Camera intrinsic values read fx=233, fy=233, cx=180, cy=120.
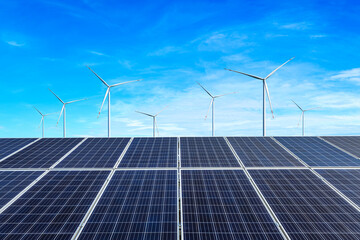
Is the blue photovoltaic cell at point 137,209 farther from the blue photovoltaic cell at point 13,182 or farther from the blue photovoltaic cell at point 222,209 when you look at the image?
the blue photovoltaic cell at point 13,182

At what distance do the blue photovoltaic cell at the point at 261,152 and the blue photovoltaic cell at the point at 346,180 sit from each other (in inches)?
93.4

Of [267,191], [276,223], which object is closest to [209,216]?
[276,223]

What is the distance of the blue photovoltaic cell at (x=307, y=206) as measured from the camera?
13938mm

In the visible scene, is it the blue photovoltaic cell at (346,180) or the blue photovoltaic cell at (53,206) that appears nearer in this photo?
the blue photovoltaic cell at (53,206)

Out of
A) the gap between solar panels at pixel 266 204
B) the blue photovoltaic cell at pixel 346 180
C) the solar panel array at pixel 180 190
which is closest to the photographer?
the gap between solar panels at pixel 266 204

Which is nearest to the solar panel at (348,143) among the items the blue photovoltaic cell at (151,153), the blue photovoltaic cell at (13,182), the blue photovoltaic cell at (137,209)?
the blue photovoltaic cell at (151,153)

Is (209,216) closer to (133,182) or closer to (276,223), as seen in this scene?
(276,223)

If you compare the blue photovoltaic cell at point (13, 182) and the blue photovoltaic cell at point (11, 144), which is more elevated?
the blue photovoltaic cell at point (11, 144)

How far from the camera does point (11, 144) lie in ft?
88.6

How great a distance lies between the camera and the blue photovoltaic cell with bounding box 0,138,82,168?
21.9 m

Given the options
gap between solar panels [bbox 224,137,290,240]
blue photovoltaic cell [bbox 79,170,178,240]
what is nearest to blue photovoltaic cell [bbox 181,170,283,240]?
gap between solar panels [bbox 224,137,290,240]

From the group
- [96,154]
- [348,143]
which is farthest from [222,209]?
[348,143]

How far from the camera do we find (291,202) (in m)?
16.3

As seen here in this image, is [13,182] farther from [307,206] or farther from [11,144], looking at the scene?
[307,206]
